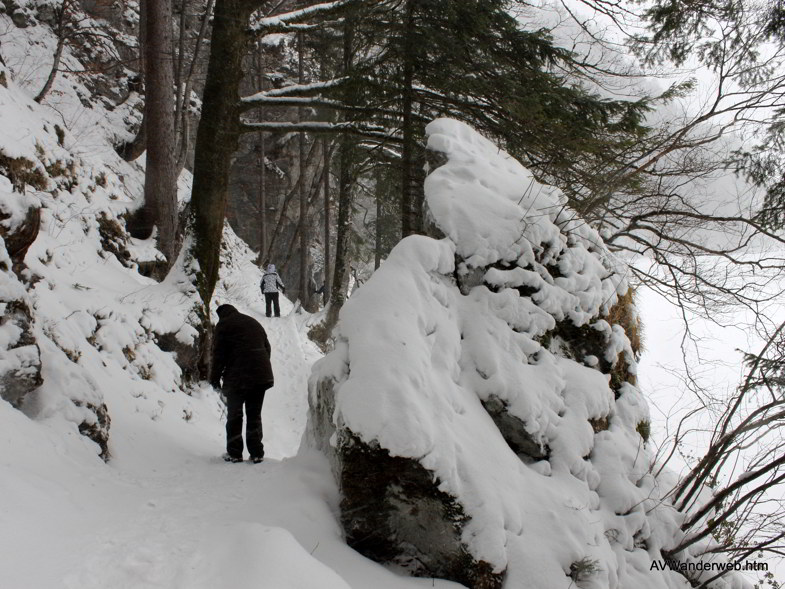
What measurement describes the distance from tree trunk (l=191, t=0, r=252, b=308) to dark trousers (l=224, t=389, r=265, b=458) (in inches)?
104

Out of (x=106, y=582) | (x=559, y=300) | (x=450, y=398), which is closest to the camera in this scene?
(x=106, y=582)

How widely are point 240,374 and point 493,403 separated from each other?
278 cm

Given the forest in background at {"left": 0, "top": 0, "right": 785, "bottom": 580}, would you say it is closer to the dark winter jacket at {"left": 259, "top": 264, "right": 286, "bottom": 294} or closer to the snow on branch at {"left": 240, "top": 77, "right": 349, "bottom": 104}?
the snow on branch at {"left": 240, "top": 77, "right": 349, "bottom": 104}

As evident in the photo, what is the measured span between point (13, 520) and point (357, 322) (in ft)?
7.81

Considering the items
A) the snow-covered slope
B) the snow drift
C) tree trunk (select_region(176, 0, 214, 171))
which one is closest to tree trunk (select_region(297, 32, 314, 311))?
tree trunk (select_region(176, 0, 214, 171))

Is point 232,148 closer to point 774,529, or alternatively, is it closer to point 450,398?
point 450,398

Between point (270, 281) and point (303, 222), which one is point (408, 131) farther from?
point (303, 222)

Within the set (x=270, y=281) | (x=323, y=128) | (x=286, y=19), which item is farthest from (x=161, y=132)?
(x=270, y=281)

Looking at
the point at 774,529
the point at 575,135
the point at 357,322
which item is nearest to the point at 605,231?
the point at 575,135

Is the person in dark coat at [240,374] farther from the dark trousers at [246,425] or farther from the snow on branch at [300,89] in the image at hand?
the snow on branch at [300,89]

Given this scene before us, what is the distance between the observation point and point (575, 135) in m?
6.86

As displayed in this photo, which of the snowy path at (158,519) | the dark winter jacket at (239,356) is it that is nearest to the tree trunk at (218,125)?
the dark winter jacket at (239,356)

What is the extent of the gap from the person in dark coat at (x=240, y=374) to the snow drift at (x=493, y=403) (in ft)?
4.07

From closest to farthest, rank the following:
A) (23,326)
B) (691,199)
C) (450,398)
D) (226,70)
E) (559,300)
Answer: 1. (450,398)
2. (23,326)
3. (559,300)
4. (691,199)
5. (226,70)
